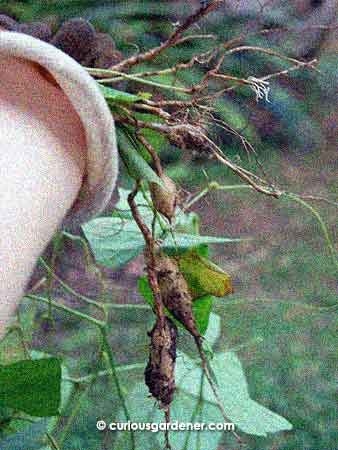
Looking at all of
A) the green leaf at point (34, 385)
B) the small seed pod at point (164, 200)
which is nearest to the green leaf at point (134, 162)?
the small seed pod at point (164, 200)

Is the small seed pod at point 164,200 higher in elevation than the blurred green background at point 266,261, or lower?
higher

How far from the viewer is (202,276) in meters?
0.40

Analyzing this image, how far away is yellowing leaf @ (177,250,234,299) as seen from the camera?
394 mm

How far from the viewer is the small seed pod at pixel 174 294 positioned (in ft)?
1.17

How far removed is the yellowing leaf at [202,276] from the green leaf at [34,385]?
0.30 ft

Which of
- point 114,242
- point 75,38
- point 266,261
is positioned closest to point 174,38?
point 75,38

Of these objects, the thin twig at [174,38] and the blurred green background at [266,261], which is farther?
the blurred green background at [266,261]

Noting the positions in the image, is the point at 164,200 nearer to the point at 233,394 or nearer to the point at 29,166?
the point at 29,166

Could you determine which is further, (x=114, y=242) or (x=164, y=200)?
(x=114, y=242)

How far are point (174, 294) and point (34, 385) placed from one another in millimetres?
100

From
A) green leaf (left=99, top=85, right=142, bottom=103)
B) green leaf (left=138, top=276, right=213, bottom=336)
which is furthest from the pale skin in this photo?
green leaf (left=138, top=276, right=213, bottom=336)

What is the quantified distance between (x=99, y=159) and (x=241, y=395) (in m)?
0.27

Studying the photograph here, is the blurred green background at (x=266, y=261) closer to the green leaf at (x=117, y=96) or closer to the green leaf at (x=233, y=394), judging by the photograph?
the green leaf at (x=233, y=394)

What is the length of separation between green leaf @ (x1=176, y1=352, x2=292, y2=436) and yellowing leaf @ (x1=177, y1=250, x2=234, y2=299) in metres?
0.09
